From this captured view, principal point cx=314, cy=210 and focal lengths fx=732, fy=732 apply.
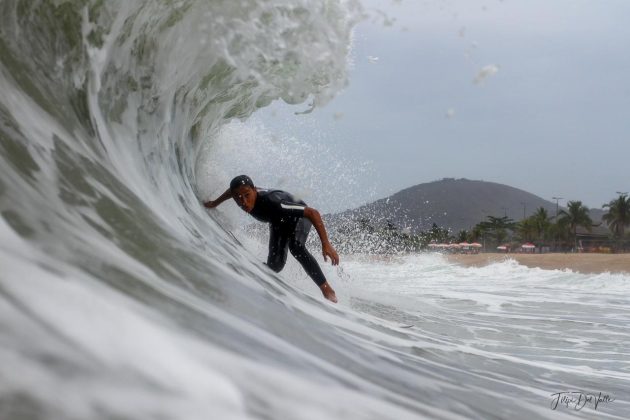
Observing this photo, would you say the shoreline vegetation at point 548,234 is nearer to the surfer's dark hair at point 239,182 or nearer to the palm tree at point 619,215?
the palm tree at point 619,215

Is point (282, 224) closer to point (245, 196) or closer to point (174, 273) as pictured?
point (245, 196)

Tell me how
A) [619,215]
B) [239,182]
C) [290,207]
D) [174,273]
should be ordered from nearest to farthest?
[174,273], [239,182], [290,207], [619,215]

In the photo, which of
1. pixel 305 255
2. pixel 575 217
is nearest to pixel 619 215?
pixel 575 217

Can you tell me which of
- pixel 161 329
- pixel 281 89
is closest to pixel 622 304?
pixel 281 89

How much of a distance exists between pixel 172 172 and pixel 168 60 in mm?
675

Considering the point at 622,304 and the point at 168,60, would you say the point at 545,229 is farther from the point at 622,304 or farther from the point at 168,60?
the point at 168,60

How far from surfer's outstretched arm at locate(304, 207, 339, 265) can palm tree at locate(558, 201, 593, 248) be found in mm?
77445

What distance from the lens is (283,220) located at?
182 inches

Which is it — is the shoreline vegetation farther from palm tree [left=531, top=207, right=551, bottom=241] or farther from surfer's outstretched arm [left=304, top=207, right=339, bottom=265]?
surfer's outstretched arm [left=304, top=207, right=339, bottom=265]

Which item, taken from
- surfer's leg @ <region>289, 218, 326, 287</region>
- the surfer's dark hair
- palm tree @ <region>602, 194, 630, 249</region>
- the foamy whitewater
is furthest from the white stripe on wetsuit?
palm tree @ <region>602, 194, 630, 249</region>

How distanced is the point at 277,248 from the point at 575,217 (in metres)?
79.7

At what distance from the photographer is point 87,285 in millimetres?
1658

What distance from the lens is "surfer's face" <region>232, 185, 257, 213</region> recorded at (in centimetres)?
436

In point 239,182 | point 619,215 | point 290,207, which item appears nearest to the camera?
point 239,182
